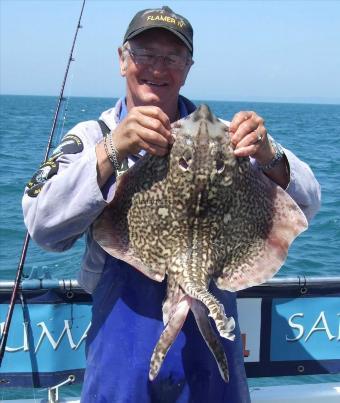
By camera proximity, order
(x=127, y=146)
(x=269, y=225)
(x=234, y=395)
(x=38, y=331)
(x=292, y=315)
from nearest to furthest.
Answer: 1. (x=127, y=146)
2. (x=269, y=225)
3. (x=234, y=395)
4. (x=38, y=331)
5. (x=292, y=315)

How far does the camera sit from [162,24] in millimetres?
2570

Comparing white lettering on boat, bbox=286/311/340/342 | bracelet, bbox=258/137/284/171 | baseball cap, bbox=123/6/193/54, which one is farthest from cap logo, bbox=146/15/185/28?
white lettering on boat, bbox=286/311/340/342

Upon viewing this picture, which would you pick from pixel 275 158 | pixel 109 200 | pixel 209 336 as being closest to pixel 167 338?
pixel 209 336

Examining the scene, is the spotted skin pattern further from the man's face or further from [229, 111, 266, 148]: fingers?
the man's face

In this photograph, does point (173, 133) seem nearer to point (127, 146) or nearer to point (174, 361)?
point (127, 146)

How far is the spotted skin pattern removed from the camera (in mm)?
2283

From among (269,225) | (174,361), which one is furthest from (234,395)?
(269,225)

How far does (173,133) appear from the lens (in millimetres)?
2309

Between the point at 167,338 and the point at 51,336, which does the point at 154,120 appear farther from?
the point at 51,336

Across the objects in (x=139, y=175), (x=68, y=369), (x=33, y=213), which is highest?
(x=139, y=175)

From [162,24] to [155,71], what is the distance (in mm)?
202

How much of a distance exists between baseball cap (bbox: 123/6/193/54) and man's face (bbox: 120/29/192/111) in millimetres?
34

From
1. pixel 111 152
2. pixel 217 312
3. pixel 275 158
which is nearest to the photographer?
pixel 217 312

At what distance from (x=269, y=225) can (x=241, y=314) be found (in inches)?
56.5
